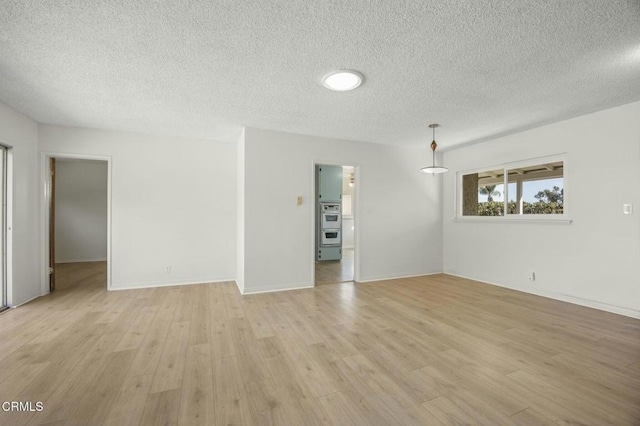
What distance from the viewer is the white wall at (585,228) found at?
10.2 feet

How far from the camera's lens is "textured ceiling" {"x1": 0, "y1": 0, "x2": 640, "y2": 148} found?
5.55ft

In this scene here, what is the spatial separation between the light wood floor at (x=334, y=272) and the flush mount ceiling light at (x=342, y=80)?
3180 mm

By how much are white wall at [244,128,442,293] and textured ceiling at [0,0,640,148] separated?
0.74m

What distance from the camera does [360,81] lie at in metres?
2.54

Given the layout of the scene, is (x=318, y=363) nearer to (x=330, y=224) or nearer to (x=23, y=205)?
(x=23, y=205)

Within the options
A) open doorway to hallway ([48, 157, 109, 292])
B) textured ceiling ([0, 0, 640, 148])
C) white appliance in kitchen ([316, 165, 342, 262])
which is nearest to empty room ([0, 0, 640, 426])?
textured ceiling ([0, 0, 640, 148])

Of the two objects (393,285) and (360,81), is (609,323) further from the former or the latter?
(360,81)

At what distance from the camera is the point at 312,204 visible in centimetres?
439

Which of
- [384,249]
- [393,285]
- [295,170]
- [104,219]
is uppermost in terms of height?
[295,170]

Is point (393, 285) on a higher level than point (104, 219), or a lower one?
lower

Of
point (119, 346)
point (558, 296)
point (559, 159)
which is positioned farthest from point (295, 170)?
point (558, 296)

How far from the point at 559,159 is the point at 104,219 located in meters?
9.61

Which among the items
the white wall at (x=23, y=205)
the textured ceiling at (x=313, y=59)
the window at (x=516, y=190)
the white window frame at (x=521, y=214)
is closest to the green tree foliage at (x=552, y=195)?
the window at (x=516, y=190)

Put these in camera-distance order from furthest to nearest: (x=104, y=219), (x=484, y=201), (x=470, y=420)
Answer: (x=104, y=219)
(x=484, y=201)
(x=470, y=420)
